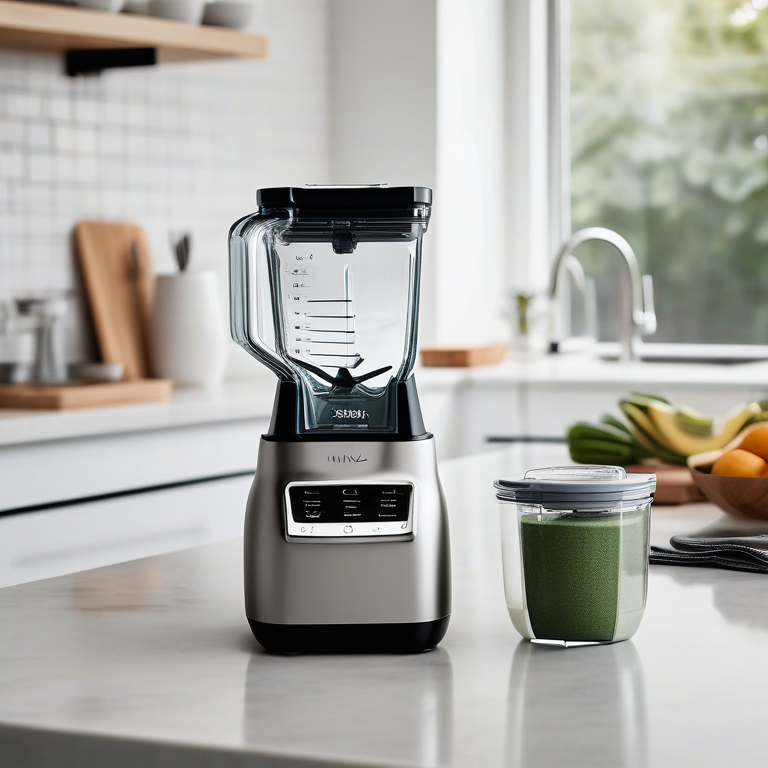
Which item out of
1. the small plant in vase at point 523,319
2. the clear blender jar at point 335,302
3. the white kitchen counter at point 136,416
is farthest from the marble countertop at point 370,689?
the small plant in vase at point 523,319

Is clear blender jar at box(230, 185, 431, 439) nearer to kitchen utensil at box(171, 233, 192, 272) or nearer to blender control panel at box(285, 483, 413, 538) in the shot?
blender control panel at box(285, 483, 413, 538)

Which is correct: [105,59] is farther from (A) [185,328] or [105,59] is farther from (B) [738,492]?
(B) [738,492]

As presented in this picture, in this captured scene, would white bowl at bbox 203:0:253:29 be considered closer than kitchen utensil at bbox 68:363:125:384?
No

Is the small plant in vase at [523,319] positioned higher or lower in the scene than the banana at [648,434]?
higher

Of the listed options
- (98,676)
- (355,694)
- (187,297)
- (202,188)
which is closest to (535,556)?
(355,694)

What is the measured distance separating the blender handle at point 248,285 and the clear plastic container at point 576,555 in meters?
0.20

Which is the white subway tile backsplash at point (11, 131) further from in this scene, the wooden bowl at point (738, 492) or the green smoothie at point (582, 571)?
the green smoothie at point (582, 571)

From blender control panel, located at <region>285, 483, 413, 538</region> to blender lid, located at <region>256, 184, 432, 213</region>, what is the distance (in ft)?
0.69

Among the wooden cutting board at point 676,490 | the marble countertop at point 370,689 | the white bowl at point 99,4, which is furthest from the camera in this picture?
the white bowl at point 99,4

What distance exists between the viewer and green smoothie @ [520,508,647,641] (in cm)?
86

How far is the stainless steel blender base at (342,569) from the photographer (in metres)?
0.85

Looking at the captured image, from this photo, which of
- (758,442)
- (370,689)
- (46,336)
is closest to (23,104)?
(46,336)

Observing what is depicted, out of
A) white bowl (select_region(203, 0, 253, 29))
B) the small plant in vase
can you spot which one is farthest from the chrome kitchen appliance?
the small plant in vase

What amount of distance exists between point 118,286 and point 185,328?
20 cm
